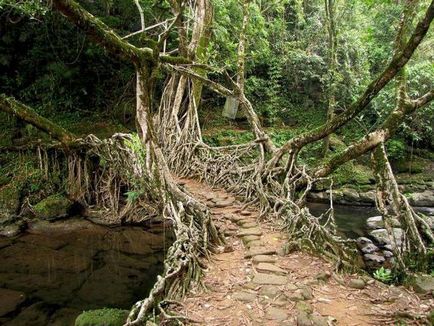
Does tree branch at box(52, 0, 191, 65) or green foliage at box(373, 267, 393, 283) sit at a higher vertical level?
tree branch at box(52, 0, 191, 65)

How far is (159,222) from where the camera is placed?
7.45 m

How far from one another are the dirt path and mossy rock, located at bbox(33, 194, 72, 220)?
4392mm

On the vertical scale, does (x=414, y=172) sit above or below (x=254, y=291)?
above

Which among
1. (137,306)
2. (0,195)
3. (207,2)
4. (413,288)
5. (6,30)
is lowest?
(0,195)

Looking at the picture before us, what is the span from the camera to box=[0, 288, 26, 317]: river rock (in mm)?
4410

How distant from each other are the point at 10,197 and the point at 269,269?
596 centimetres

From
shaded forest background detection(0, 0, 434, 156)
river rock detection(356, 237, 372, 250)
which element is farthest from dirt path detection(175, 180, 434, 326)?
shaded forest background detection(0, 0, 434, 156)

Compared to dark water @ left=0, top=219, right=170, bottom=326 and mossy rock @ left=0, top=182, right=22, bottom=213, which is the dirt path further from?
mossy rock @ left=0, top=182, right=22, bottom=213

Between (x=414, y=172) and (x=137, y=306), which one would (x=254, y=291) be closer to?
(x=137, y=306)

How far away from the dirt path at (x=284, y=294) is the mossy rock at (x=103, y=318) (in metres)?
0.70

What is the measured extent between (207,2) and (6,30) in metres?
4.79

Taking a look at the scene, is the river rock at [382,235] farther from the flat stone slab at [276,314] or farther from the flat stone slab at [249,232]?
the flat stone slab at [276,314]

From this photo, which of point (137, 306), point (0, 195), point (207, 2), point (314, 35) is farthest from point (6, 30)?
point (314, 35)

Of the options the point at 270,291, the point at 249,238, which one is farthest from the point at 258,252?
the point at 270,291
